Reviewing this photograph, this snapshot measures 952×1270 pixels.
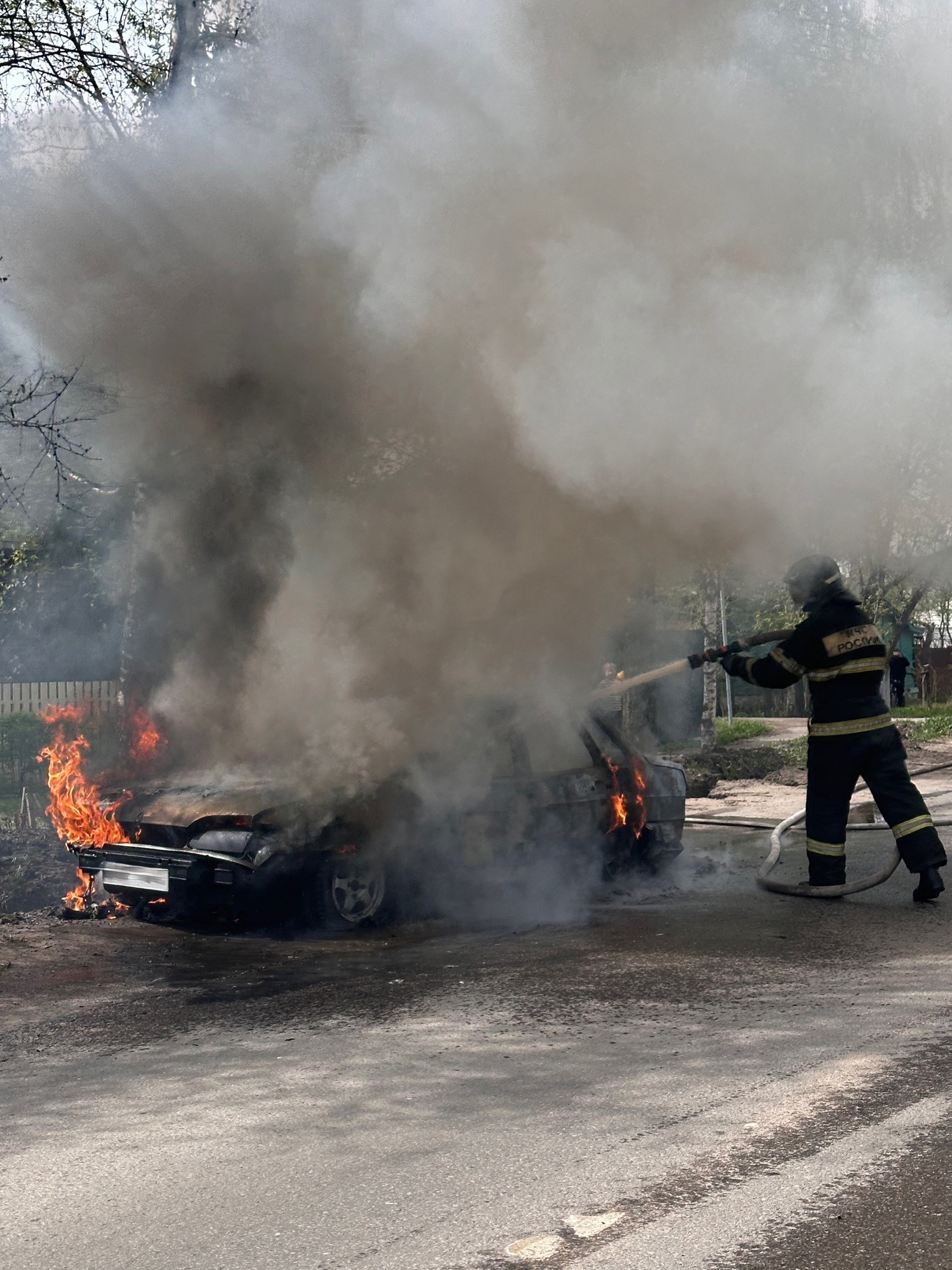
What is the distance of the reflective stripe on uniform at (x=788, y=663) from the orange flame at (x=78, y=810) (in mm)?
4130

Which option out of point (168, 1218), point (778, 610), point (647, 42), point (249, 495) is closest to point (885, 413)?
point (647, 42)

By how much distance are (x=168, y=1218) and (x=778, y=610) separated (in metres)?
25.9


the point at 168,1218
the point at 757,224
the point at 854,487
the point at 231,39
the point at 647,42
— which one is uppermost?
the point at 231,39

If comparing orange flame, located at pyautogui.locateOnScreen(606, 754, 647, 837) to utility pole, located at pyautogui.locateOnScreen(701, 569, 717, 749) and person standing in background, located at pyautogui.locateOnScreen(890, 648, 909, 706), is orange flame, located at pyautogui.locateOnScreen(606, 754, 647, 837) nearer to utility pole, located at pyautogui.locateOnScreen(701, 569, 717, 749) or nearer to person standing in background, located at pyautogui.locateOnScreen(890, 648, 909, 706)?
utility pole, located at pyautogui.locateOnScreen(701, 569, 717, 749)

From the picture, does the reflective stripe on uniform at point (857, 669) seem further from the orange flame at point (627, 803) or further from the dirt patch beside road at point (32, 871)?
the dirt patch beside road at point (32, 871)

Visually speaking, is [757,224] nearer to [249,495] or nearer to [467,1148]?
[249,495]

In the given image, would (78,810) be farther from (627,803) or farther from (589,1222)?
(589,1222)

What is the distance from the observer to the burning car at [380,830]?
6859 millimetres

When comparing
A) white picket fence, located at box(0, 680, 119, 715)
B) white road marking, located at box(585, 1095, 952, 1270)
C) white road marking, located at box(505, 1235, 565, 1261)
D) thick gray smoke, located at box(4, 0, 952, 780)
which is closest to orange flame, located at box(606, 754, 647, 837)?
thick gray smoke, located at box(4, 0, 952, 780)

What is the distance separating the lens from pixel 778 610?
27.9 metres

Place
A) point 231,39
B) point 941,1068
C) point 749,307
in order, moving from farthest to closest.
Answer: point 231,39, point 749,307, point 941,1068

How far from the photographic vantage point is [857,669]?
763cm

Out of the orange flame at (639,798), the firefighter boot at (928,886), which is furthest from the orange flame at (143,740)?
the firefighter boot at (928,886)

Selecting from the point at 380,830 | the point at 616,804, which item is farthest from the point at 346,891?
the point at 616,804
